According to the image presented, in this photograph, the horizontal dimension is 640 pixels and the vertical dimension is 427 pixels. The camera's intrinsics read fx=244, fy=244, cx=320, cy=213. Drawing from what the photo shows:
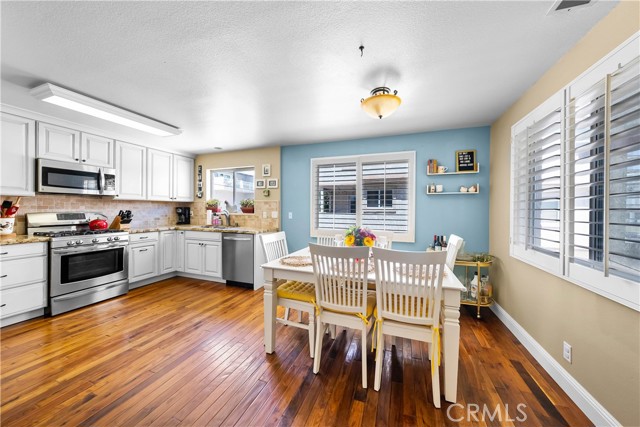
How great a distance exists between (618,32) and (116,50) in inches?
122

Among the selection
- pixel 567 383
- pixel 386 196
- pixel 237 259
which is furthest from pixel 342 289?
pixel 237 259

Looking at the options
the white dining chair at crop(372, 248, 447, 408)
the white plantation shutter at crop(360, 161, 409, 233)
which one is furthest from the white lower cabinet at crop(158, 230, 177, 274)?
the white dining chair at crop(372, 248, 447, 408)

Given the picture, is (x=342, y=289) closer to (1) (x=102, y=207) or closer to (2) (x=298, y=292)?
(2) (x=298, y=292)

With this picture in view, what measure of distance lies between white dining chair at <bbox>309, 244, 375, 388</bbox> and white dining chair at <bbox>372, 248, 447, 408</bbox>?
0.32ft

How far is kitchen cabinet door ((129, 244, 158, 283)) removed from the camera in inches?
142

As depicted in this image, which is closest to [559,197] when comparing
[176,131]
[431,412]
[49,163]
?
[431,412]

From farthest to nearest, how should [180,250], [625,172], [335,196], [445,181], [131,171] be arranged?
[180,250], [335,196], [131,171], [445,181], [625,172]

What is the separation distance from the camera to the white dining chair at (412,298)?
151cm

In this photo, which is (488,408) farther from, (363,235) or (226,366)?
(226,366)

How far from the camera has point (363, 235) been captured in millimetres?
2197

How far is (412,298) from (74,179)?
4246 millimetres

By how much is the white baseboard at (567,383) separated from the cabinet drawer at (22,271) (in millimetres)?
4846

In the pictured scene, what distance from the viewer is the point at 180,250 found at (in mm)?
4258

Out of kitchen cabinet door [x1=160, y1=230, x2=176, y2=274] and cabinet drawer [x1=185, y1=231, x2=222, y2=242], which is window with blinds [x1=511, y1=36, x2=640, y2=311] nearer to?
cabinet drawer [x1=185, y1=231, x2=222, y2=242]
